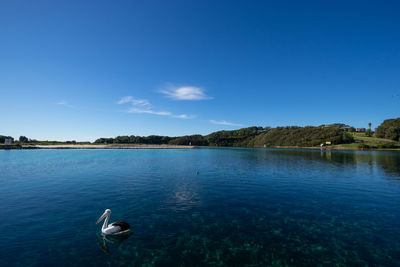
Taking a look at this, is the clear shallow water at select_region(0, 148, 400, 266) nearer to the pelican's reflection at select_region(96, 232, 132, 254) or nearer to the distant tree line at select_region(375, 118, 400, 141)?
the pelican's reflection at select_region(96, 232, 132, 254)

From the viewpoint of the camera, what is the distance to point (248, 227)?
13844 mm

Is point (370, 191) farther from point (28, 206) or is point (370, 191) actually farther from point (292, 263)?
point (28, 206)

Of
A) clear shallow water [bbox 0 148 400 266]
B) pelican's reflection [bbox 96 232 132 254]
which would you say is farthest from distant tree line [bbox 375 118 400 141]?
pelican's reflection [bbox 96 232 132 254]

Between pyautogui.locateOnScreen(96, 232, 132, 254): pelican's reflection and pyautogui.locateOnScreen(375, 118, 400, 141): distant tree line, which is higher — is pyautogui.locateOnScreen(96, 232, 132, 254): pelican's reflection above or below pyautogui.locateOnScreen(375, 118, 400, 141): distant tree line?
below

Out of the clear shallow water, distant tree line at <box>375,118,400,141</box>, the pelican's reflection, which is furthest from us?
distant tree line at <box>375,118,400,141</box>

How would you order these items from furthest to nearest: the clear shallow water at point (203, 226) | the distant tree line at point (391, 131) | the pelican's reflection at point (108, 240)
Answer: the distant tree line at point (391, 131)
the pelican's reflection at point (108, 240)
the clear shallow water at point (203, 226)

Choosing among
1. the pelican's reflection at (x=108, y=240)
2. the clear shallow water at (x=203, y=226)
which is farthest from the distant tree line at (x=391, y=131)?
the pelican's reflection at (x=108, y=240)

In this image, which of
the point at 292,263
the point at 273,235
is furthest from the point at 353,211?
the point at 292,263

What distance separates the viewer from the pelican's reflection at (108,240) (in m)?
11.2

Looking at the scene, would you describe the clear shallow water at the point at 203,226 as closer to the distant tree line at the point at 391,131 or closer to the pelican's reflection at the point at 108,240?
the pelican's reflection at the point at 108,240

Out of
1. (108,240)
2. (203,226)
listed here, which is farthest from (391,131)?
(108,240)

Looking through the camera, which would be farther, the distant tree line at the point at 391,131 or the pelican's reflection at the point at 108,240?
the distant tree line at the point at 391,131

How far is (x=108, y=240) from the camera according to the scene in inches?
475

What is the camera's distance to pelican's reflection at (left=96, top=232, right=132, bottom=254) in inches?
443
